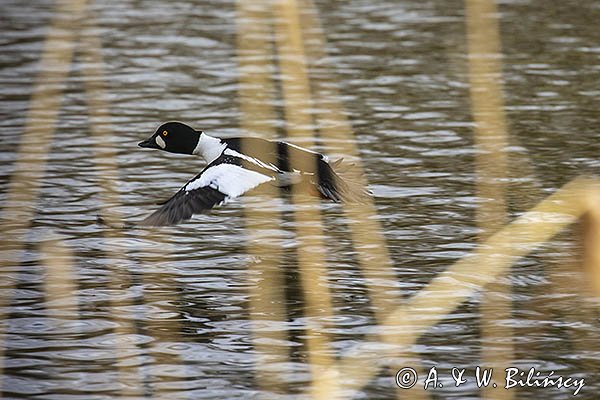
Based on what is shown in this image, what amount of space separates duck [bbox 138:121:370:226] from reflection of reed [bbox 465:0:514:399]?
92cm

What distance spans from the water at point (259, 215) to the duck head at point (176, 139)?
43cm

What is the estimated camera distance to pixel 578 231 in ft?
26.0

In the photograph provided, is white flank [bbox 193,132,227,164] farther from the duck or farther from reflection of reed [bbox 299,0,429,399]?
reflection of reed [bbox 299,0,429,399]

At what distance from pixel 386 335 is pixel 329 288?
0.88 metres

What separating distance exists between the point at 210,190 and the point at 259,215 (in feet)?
4.91

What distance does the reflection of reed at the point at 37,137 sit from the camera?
803 centimetres

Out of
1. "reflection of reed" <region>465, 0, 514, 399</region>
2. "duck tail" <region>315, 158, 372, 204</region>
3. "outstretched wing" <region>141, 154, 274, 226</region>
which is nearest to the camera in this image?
"reflection of reed" <region>465, 0, 514, 399</region>

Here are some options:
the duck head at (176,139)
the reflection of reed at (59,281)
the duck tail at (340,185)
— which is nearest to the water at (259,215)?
the reflection of reed at (59,281)

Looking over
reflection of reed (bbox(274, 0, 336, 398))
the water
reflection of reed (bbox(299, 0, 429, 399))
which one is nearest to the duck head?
the water

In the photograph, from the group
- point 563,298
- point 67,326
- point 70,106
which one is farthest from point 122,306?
point 70,106

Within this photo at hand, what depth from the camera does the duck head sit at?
845cm

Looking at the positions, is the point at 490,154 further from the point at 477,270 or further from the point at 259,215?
the point at 477,270

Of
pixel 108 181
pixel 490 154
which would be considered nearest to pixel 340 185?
pixel 108 181

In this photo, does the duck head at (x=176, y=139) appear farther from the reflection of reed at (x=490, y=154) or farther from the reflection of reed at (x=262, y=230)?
the reflection of reed at (x=490, y=154)
